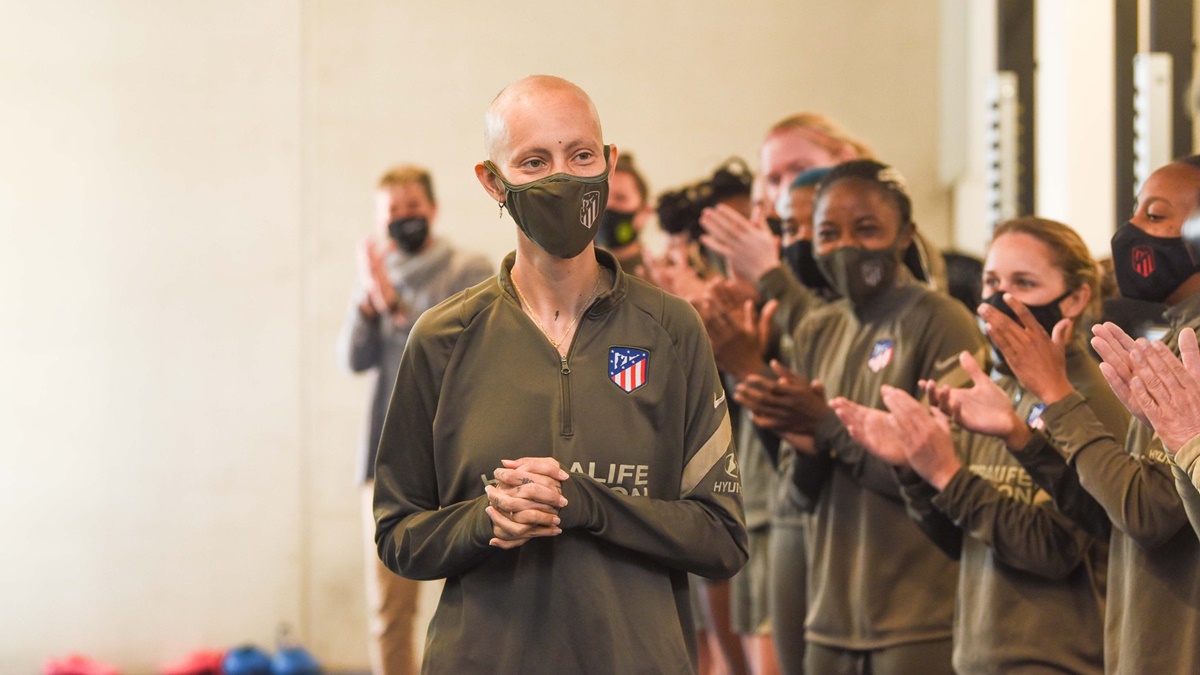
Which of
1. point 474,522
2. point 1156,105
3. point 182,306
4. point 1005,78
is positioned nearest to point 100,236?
point 182,306

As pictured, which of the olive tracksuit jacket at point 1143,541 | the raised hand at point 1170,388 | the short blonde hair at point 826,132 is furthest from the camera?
the short blonde hair at point 826,132

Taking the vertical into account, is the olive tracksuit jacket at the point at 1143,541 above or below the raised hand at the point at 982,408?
below

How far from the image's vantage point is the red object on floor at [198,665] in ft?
20.0

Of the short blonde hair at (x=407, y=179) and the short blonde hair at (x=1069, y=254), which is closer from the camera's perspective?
the short blonde hair at (x=1069, y=254)

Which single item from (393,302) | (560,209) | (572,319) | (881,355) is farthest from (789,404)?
(393,302)

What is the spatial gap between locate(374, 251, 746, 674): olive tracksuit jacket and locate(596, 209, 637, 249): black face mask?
2.35 m

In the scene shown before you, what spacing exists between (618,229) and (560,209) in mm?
2479

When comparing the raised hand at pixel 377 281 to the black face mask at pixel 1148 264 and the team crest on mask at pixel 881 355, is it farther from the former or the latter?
the black face mask at pixel 1148 264

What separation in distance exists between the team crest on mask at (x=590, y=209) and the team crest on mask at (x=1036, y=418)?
1.08 metres

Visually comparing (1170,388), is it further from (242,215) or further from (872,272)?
(242,215)

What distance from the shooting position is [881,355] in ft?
9.82

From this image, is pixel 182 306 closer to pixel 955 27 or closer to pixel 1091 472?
pixel 955 27

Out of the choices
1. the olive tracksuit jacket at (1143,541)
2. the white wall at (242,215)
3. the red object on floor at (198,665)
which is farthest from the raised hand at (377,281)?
the olive tracksuit jacket at (1143,541)

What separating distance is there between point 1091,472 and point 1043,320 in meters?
0.40
